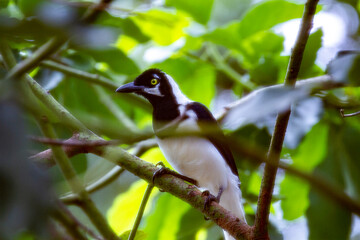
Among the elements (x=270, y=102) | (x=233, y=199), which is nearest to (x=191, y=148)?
(x=233, y=199)

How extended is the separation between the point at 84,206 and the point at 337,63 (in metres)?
1.02

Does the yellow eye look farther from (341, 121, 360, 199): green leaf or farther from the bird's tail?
(341, 121, 360, 199): green leaf

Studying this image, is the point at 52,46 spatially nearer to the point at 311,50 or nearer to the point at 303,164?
the point at 311,50

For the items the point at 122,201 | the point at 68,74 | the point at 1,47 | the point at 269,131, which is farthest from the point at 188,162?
the point at 1,47

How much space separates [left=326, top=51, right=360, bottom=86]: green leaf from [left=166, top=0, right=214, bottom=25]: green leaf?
2.21 m

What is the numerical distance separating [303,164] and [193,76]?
1.12 m

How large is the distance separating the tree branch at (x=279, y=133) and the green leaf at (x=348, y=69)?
0.42ft

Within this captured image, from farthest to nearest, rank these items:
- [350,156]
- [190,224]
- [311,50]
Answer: [190,224]
[350,156]
[311,50]

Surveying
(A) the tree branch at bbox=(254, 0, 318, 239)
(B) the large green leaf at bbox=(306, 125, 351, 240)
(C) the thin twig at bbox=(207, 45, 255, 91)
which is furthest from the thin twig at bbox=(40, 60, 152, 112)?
(A) the tree branch at bbox=(254, 0, 318, 239)

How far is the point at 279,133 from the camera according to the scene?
173cm

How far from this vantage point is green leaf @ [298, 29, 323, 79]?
2556 mm

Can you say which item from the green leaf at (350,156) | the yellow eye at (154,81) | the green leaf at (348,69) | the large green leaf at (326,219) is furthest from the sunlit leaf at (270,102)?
the yellow eye at (154,81)

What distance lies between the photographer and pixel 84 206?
6.10 ft

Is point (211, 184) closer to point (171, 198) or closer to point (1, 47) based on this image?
point (171, 198)
